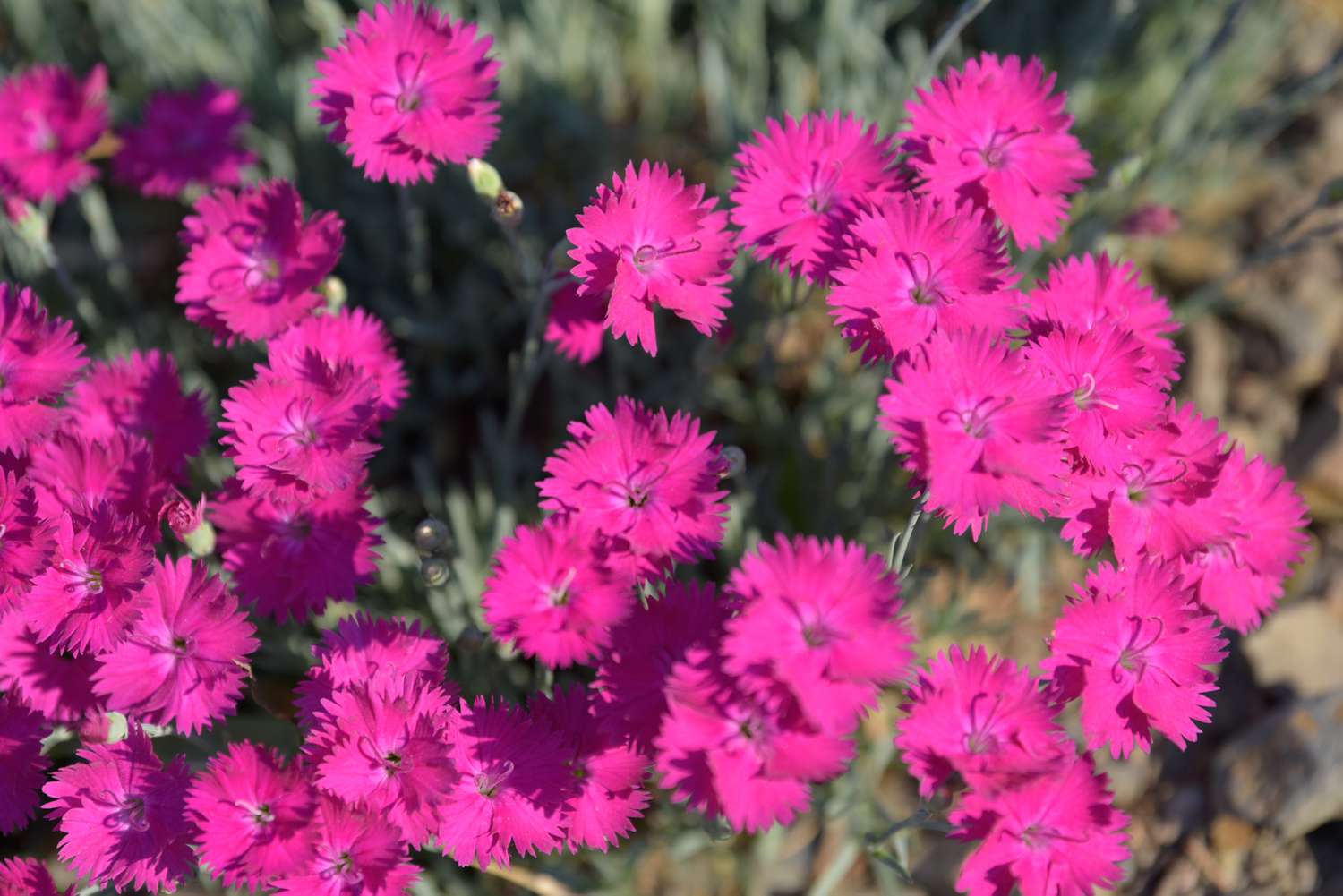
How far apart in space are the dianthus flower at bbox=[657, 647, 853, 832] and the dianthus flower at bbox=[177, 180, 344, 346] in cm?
99

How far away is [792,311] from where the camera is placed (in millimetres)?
1994

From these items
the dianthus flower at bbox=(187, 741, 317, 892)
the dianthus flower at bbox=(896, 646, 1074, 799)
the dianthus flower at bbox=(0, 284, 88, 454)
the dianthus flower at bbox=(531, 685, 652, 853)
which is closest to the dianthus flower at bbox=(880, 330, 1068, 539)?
the dianthus flower at bbox=(896, 646, 1074, 799)

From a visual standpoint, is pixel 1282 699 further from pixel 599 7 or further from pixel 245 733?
pixel 599 7

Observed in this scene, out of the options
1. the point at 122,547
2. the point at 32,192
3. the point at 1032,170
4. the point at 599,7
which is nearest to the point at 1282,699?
the point at 1032,170

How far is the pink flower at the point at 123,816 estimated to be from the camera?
1554 mm

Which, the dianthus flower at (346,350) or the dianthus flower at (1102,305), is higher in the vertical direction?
the dianthus flower at (1102,305)

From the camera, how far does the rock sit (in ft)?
6.72

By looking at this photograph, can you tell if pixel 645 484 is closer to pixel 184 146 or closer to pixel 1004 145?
pixel 1004 145

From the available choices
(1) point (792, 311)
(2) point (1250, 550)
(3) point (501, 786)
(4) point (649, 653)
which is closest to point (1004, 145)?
(1) point (792, 311)

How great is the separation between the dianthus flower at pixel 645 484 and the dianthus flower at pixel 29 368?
86 centimetres

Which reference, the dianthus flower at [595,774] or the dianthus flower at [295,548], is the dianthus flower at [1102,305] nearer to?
the dianthus flower at [595,774]

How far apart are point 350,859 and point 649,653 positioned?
0.52 m

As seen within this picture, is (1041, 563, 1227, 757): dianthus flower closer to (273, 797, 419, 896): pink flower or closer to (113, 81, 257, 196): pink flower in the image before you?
(273, 797, 419, 896): pink flower

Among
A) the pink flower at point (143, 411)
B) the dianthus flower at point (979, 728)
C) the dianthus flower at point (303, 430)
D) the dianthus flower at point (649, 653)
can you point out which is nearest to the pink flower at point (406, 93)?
the dianthus flower at point (303, 430)
